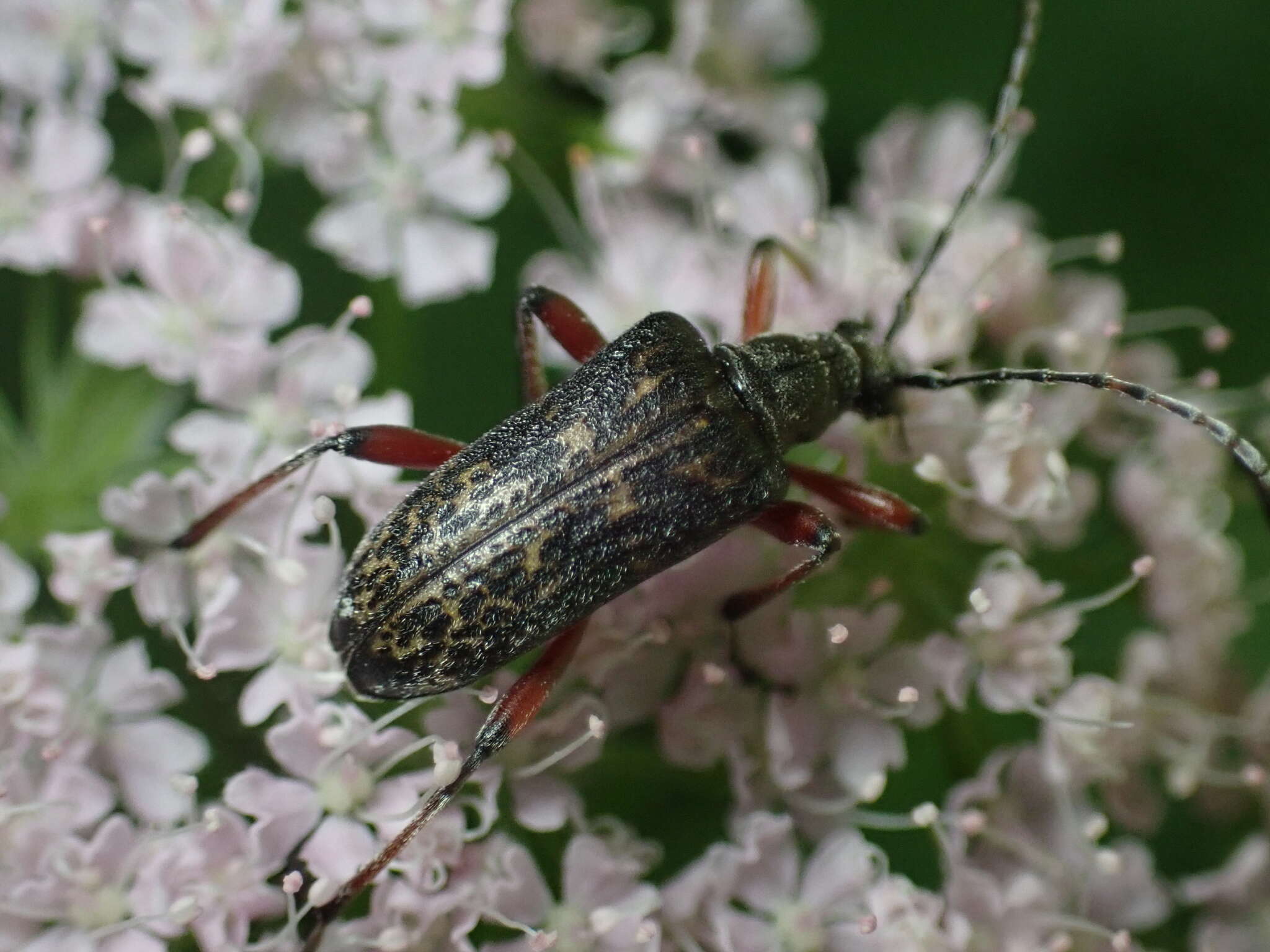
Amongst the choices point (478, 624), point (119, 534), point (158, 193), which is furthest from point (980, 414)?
point (158, 193)

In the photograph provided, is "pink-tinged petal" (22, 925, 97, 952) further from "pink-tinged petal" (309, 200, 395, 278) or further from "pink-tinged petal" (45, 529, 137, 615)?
"pink-tinged petal" (309, 200, 395, 278)

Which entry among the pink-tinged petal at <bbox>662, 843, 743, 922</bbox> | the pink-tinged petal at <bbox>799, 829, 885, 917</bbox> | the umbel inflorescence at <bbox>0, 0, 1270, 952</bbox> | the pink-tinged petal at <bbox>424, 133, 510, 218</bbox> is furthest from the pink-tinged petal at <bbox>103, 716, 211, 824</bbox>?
the pink-tinged petal at <bbox>424, 133, 510, 218</bbox>

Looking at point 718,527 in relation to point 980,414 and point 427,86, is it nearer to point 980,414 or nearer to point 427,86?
point 980,414

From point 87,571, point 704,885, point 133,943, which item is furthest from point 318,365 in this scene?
point 704,885

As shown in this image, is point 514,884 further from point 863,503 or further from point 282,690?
point 863,503

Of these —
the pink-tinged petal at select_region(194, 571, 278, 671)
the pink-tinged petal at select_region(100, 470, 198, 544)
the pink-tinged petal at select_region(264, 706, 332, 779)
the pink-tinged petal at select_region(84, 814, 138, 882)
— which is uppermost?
the pink-tinged petal at select_region(100, 470, 198, 544)

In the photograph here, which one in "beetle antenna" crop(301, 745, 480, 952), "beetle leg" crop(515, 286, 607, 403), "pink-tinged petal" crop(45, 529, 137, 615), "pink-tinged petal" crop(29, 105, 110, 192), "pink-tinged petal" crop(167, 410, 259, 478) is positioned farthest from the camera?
"pink-tinged petal" crop(29, 105, 110, 192)

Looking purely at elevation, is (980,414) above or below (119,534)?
above
